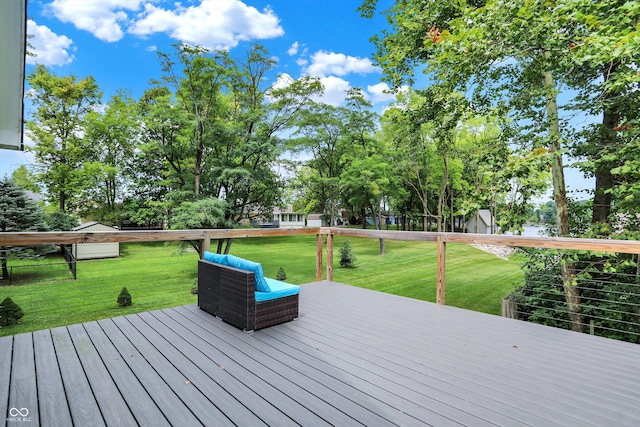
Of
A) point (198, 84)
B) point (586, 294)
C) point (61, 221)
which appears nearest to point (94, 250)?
point (61, 221)

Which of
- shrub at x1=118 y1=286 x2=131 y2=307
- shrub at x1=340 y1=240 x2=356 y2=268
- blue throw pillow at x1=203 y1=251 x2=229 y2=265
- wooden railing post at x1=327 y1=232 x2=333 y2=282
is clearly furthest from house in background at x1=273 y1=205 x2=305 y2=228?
blue throw pillow at x1=203 y1=251 x2=229 y2=265

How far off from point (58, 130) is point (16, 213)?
908cm

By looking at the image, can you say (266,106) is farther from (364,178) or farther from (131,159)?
(131,159)

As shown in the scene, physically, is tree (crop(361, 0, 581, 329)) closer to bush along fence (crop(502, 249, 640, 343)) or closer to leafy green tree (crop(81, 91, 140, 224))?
bush along fence (crop(502, 249, 640, 343))

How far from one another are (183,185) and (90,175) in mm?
6571

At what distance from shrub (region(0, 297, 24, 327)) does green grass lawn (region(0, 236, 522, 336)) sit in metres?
0.14

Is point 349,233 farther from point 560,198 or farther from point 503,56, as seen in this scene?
point 560,198

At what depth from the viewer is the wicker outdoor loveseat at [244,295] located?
3096 mm

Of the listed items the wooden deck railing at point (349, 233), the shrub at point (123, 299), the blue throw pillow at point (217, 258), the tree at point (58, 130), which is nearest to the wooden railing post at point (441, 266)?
the wooden deck railing at point (349, 233)

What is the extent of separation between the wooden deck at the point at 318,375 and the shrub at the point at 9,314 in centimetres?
532

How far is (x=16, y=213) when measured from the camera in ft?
34.0

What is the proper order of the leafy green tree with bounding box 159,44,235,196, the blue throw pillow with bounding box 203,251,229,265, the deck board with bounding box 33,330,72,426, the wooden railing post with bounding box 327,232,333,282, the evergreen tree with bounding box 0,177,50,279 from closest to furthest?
the deck board with bounding box 33,330,72,426, the blue throw pillow with bounding box 203,251,229,265, the wooden railing post with bounding box 327,232,333,282, the evergreen tree with bounding box 0,177,50,279, the leafy green tree with bounding box 159,44,235,196

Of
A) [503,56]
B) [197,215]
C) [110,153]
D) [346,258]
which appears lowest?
[346,258]

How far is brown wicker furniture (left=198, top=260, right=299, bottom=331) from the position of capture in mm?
3086
